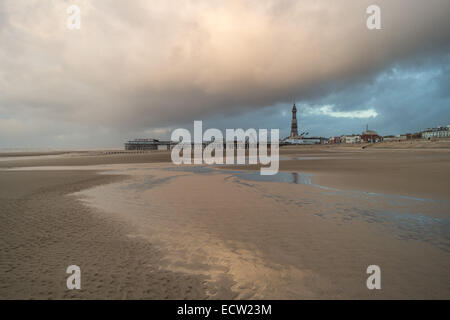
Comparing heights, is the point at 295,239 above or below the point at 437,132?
below

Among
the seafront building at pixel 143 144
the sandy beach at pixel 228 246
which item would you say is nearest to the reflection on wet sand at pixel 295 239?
the sandy beach at pixel 228 246

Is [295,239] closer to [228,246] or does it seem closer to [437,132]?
[228,246]

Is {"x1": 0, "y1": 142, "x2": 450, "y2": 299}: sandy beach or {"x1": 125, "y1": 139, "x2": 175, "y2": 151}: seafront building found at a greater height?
{"x1": 125, "y1": 139, "x2": 175, "y2": 151}: seafront building

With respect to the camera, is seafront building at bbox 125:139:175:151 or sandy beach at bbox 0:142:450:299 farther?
seafront building at bbox 125:139:175:151

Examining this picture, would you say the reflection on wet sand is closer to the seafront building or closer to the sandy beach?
the sandy beach

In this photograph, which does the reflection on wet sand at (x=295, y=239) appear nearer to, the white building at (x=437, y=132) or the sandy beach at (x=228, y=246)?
the sandy beach at (x=228, y=246)

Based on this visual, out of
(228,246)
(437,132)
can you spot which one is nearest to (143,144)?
(228,246)

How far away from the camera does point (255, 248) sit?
487cm

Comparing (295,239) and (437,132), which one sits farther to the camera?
(437,132)

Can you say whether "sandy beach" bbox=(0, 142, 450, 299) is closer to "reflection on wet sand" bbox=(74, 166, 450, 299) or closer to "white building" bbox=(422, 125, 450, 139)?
"reflection on wet sand" bbox=(74, 166, 450, 299)

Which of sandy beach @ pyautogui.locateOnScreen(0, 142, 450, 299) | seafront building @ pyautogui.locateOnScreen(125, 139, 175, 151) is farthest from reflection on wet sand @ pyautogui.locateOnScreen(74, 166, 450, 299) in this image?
seafront building @ pyautogui.locateOnScreen(125, 139, 175, 151)
